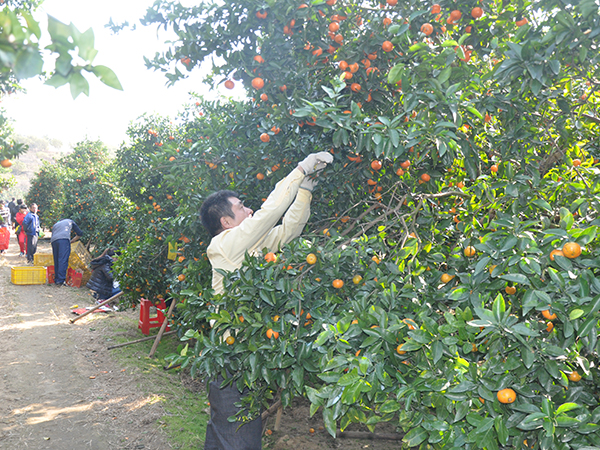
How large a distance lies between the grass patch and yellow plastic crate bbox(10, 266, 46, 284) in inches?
128

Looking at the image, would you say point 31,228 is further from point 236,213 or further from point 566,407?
point 566,407

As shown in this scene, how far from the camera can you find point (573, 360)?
1.31m

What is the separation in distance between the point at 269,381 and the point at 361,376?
54 cm

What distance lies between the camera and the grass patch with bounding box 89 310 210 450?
12.3 feet

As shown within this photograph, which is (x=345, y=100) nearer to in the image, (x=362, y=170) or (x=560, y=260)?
(x=362, y=170)

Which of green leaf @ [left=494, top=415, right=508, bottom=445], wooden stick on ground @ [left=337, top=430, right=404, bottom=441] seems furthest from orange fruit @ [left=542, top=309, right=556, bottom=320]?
wooden stick on ground @ [left=337, top=430, right=404, bottom=441]

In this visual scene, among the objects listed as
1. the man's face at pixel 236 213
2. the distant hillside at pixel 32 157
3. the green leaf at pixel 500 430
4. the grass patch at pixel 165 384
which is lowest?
the grass patch at pixel 165 384

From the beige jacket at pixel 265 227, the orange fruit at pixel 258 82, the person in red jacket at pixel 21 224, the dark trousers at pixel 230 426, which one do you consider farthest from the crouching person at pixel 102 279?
the orange fruit at pixel 258 82

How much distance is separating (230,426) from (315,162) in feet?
5.20

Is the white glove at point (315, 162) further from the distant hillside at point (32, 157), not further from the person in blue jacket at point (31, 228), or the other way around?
the distant hillside at point (32, 157)

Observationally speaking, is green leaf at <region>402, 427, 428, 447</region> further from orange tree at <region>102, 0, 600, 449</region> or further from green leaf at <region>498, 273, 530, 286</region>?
green leaf at <region>498, 273, 530, 286</region>

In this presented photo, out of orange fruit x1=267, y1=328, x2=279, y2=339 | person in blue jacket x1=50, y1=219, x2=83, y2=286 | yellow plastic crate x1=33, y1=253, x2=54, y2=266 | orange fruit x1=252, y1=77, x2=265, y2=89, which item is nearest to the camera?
orange fruit x1=267, y1=328, x2=279, y2=339

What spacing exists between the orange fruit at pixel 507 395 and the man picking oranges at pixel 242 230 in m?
1.26

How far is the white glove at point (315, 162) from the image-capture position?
2.28 metres
